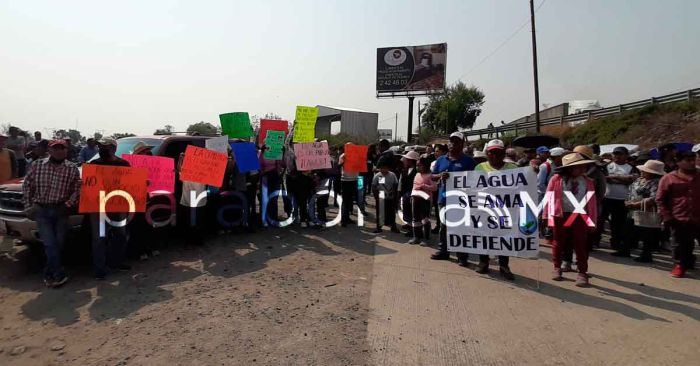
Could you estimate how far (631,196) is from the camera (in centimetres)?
710

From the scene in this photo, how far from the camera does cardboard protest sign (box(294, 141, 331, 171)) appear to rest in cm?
870

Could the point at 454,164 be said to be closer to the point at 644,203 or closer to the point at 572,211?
the point at 572,211

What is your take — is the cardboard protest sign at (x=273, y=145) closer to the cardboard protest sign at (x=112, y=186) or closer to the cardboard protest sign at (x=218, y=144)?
the cardboard protest sign at (x=218, y=144)

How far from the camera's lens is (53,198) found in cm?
522

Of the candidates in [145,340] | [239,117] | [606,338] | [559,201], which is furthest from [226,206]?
Result: [606,338]

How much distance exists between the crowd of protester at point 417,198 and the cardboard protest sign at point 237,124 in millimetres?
464

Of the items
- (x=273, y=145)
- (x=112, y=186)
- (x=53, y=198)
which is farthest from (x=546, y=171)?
(x=53, y=198)

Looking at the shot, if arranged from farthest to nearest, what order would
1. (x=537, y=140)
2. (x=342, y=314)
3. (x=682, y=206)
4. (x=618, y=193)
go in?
(x=537, y=140) < (x=618, y=193) < (x=682, y=206) < (x=342, y=314)

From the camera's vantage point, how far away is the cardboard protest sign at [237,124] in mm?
8586

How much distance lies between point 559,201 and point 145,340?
197 inches

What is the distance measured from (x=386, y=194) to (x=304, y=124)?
2424mm

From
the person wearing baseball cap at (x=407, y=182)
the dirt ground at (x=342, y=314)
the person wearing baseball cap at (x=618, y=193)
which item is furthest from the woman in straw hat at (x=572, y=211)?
the person wearing baseball cap at (x=407, y=182)

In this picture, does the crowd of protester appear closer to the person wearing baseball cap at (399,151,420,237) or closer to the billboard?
the person wearing baseball cap at (399,151,420,237)

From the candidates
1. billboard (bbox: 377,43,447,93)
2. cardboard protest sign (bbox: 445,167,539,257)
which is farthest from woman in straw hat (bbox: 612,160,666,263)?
billboard (bbox: 377,43,447,93)
